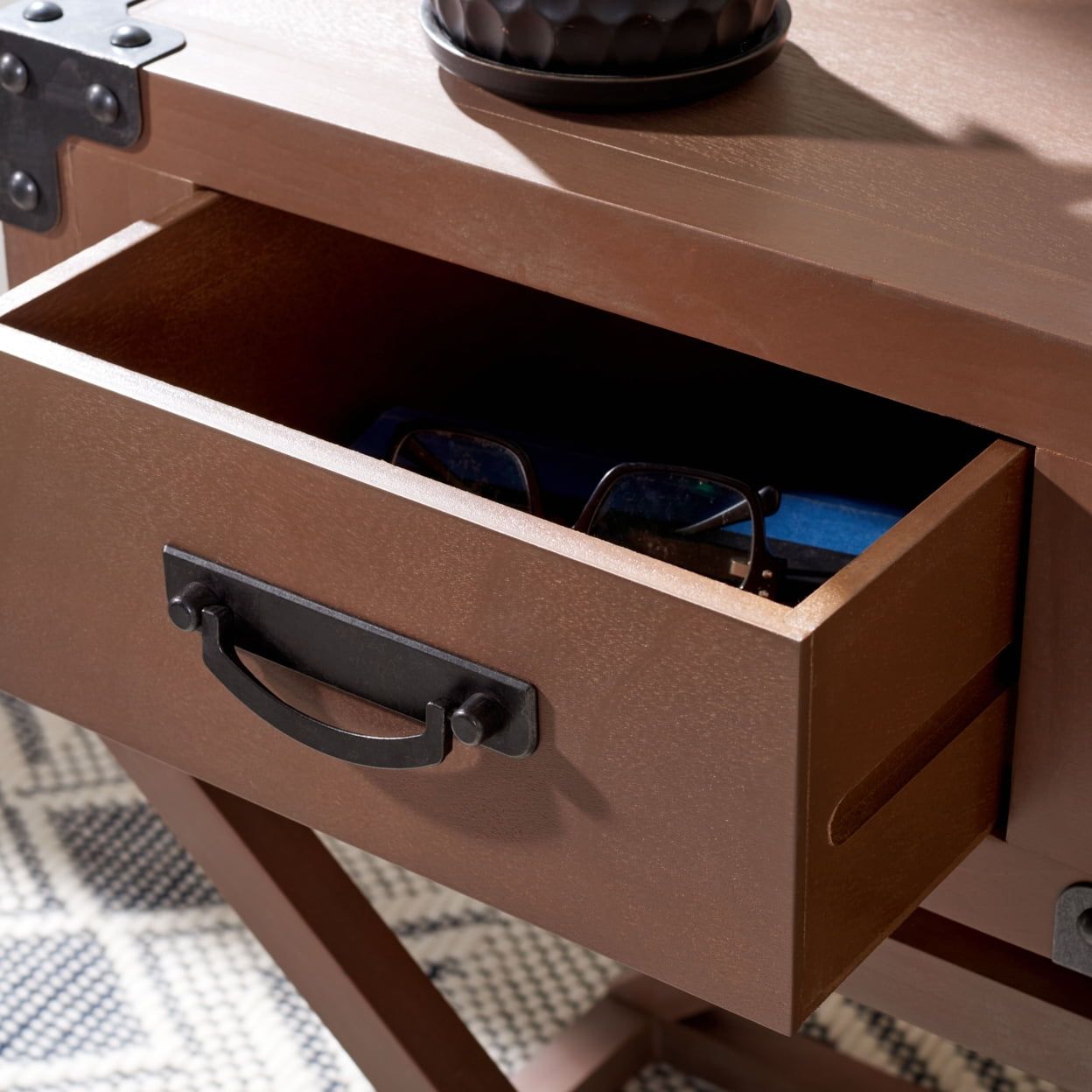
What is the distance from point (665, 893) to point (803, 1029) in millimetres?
632

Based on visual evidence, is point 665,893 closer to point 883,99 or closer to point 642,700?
point 642,700

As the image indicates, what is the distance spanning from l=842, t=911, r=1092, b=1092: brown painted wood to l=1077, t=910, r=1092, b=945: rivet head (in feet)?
0.24

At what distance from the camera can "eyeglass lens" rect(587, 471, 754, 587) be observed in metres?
0.70

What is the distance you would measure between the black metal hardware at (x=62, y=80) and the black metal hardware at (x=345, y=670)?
0.22m

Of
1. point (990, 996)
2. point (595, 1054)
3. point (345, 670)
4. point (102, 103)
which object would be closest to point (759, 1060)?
point (595, 1054)

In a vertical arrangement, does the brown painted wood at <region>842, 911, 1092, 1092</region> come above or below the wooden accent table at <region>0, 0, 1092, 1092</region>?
below

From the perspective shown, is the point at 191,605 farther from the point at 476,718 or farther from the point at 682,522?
the point at 682,522

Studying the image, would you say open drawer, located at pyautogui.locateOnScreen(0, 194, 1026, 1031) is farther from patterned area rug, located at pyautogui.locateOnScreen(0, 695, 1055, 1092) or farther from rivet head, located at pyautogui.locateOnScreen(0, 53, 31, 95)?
patterned area rug, located at pyautogui.locateOnScreen(0, 695, 1055, 1092)

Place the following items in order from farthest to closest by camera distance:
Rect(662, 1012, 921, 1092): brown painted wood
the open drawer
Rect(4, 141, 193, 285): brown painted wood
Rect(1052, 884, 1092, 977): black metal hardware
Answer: Rect(662, 1012, 921, 1092): brown painted wood → Rect(4, 141, 193, 285): brown painted wood → Rect(1052, 884, 1092, 977): black metal hardware → the open drawer

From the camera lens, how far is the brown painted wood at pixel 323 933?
746 millimetres

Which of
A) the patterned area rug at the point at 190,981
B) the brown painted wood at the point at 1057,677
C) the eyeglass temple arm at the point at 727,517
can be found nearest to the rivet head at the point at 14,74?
the eyeglass temple arm at the point at 727,517

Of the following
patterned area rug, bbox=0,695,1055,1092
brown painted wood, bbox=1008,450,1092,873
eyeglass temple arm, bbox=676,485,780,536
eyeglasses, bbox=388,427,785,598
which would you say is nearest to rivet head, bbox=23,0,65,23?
eyeglasses, bbox=388,427,785,598

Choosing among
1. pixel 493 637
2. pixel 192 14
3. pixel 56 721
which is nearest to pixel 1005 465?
pixel 493 637

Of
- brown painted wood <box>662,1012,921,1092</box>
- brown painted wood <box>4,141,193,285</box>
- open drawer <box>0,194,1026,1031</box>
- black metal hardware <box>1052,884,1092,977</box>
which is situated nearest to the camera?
A: open drawer <box>0,194,1026,1031</box>
